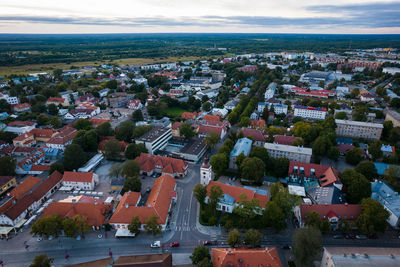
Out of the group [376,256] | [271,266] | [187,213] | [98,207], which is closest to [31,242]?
[98,207]

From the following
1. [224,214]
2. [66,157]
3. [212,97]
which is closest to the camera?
[224,214]

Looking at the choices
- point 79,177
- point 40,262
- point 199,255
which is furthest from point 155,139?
point 40,262

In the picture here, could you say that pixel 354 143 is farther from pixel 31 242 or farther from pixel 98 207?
pixel 31 242

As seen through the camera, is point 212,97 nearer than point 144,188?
No

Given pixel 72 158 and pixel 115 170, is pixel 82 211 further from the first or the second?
pixel 72 158

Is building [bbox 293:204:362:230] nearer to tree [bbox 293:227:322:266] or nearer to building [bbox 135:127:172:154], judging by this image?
tree [bbox 293:227:322:266]

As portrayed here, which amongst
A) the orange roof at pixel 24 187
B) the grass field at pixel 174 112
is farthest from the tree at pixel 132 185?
the grass field at pixel 174 112

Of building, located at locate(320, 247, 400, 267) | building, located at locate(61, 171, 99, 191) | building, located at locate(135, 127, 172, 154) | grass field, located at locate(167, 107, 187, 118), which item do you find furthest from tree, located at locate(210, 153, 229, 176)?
grass field, located at locate(167, 107, 187, 118)
